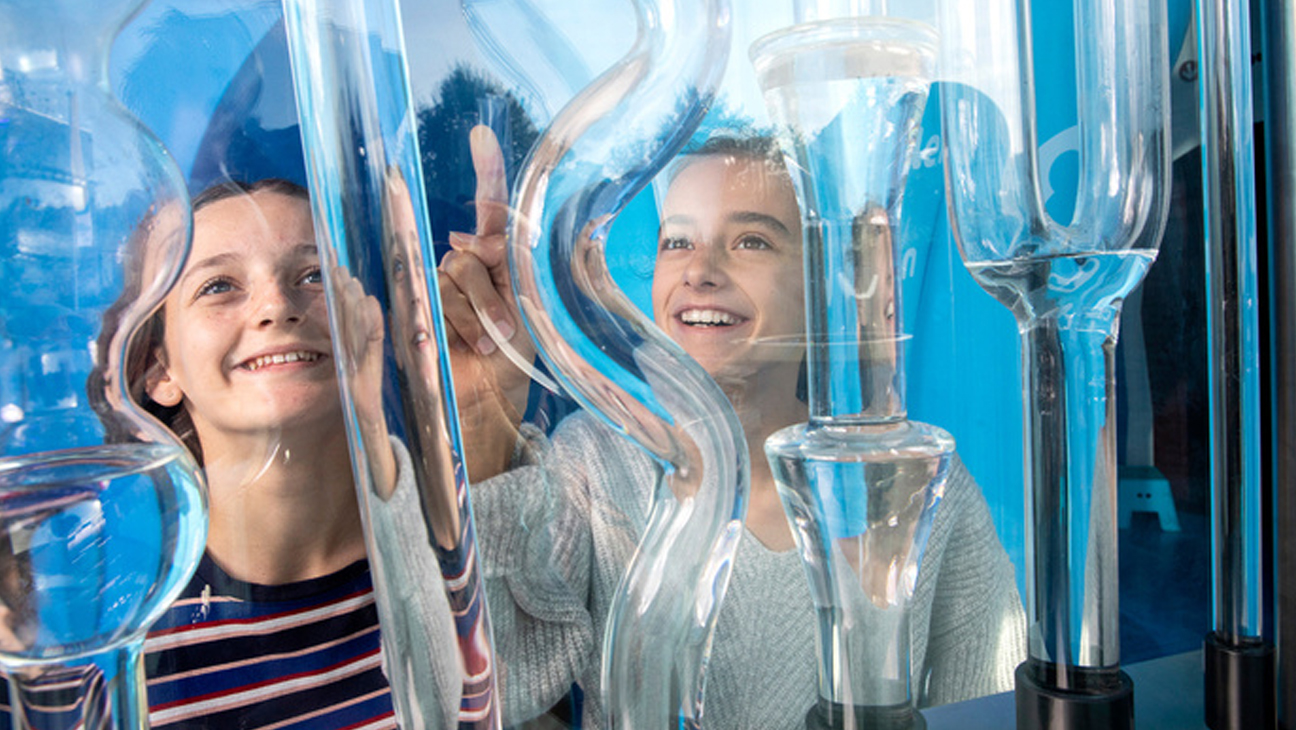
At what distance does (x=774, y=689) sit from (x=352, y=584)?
5.7 inches

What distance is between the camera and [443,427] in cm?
22

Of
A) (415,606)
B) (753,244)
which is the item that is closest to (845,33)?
(753,244)

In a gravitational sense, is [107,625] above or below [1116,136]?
below

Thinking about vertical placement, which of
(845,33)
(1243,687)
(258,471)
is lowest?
(1243,687)

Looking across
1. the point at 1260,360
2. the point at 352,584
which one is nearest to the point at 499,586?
the point at 352,584

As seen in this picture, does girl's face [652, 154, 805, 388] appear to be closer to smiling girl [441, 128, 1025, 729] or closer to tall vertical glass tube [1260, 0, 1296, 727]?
smiling girl [441, 128, 1025, 729]

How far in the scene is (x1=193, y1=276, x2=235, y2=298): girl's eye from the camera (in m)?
0.27

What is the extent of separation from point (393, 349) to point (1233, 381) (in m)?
0.31

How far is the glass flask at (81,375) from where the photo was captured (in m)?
0.21

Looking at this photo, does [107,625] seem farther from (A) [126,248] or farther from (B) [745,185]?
(B) [745,185]

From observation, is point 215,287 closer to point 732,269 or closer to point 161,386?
point 161,386

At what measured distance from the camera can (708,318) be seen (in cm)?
31

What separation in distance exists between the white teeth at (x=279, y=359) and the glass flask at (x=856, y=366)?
138 mm

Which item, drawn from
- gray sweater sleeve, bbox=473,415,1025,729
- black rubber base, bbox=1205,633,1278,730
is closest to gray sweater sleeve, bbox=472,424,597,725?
gray sweater sleeve, bbox=473,415,1025,729
